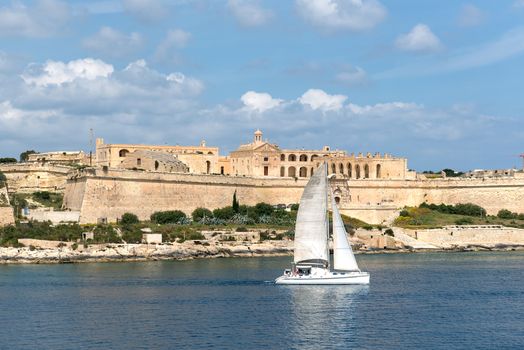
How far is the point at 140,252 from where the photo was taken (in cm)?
5141

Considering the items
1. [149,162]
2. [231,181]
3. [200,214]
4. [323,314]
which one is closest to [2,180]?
[149,162]

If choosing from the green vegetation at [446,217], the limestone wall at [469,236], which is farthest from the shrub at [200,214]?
the green vegetation at [446,217]

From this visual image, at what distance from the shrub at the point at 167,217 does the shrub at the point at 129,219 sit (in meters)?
1.31

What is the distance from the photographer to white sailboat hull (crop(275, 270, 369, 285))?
122 ft

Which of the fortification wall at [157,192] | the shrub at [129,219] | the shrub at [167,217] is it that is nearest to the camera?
the shrub at [129,219]

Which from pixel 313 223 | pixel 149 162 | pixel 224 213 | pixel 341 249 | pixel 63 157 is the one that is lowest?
pixel 341 249

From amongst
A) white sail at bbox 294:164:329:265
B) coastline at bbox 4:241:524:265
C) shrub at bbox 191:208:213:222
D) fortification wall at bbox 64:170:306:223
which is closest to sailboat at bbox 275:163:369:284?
white sail at bbox 294:164:329:265

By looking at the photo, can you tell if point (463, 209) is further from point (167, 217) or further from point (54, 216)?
point (54, 216)

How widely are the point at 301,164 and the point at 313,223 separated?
40816mm

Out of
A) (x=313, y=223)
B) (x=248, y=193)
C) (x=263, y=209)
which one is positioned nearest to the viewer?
(x=313, y=223)

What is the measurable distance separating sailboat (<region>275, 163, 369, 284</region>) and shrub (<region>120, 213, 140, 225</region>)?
21.9 m

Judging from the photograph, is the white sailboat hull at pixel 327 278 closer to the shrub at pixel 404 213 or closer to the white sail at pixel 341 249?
the white sail at pixel 341 249

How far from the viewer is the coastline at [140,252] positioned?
48781 mm

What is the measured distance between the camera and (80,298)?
113 feet
